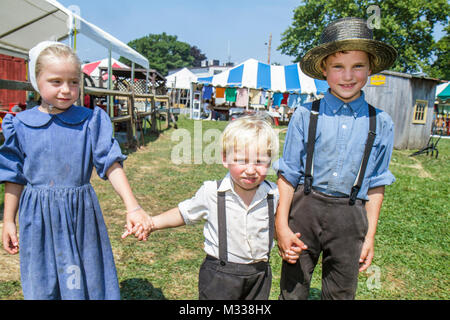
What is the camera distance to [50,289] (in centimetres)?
170

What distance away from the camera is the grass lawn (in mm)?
2941

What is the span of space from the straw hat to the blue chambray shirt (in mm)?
260

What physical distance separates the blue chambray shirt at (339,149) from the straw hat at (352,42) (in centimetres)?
26

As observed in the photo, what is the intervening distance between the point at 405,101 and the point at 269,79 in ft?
26.4

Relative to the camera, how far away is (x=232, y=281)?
66.7 inches

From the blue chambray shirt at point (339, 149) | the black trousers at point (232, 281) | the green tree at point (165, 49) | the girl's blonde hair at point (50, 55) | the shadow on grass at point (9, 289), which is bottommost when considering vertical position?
the shadow on grass at point (9, 289)

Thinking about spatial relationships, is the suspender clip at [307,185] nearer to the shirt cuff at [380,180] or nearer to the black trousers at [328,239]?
the black trousers at [328,239]

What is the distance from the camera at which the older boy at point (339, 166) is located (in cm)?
182

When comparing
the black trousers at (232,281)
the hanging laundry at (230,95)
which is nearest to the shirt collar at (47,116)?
the black trousers at (232,281)

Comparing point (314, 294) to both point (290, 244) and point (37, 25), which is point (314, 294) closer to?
point (290, 244)

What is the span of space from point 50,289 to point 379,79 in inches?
567

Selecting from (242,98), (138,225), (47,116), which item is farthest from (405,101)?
(47,116)

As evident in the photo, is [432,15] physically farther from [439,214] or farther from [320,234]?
[320,234]

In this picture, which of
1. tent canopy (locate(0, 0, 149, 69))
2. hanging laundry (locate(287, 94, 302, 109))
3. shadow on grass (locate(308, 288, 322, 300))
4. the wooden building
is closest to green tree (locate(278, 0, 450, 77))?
hanging laundry (locate(287, 94, 302, 109))
